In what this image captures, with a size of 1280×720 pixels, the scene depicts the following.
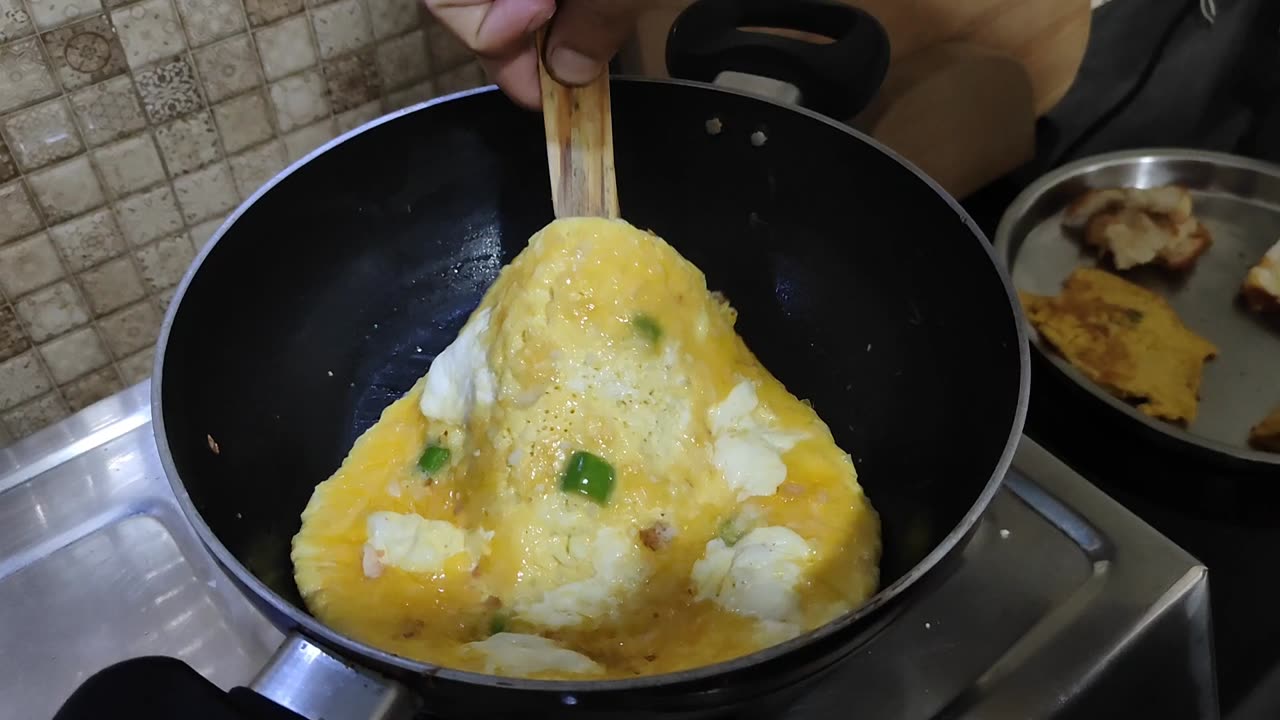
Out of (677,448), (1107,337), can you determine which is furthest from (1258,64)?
(677,448)

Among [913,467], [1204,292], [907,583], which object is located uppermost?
[907,583]

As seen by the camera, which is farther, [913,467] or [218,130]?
[218,130]

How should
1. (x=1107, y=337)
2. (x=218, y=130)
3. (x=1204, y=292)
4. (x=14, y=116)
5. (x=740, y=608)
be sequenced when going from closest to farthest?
(x=740, y=608)
(x=14, y=116)
(x=218, y=130)
(x=1107, y=337)
(x=1204, y=292)

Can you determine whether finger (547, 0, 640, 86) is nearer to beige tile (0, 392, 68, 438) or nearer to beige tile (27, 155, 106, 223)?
beige tile (27, 155, 106, 223)

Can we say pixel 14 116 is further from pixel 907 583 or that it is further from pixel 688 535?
pixel 907 583

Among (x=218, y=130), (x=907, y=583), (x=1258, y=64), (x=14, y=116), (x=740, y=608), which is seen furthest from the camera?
(x=1258, y=64)

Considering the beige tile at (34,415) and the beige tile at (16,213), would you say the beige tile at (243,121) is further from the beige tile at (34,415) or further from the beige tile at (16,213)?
the beige tile at (34,415)

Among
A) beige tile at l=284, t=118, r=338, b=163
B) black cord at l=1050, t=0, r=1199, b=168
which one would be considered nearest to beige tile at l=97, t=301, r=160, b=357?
beige tile at l=284, t=118, r=338, b=163
